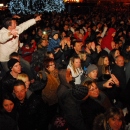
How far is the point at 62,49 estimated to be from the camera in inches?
297

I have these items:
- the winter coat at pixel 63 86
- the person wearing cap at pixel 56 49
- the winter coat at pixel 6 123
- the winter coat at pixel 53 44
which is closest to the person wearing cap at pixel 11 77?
the winter coat at pixel 63 86

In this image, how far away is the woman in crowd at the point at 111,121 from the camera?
3.40m

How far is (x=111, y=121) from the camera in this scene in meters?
3.40

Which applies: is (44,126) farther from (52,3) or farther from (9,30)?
(52,3)

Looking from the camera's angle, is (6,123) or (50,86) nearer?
(6,123)

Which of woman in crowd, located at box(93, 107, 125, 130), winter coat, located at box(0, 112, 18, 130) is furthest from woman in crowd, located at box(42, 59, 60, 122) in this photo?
woman in crowd, located at box(93, 107, 125, 130)

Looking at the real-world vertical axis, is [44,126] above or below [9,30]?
below

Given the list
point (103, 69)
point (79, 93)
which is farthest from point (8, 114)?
point (103, 69)

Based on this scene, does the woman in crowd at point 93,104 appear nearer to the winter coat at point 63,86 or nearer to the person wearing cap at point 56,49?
the winter coat at point 63,86

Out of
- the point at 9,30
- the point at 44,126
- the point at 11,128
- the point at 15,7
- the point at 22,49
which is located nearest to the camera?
the point at 11,128

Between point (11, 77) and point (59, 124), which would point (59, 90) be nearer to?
point (11, 77)

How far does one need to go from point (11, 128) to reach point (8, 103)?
0.49m

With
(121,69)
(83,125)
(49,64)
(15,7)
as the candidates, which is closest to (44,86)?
(49,64)

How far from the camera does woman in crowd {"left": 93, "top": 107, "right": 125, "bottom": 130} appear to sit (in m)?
3.40
